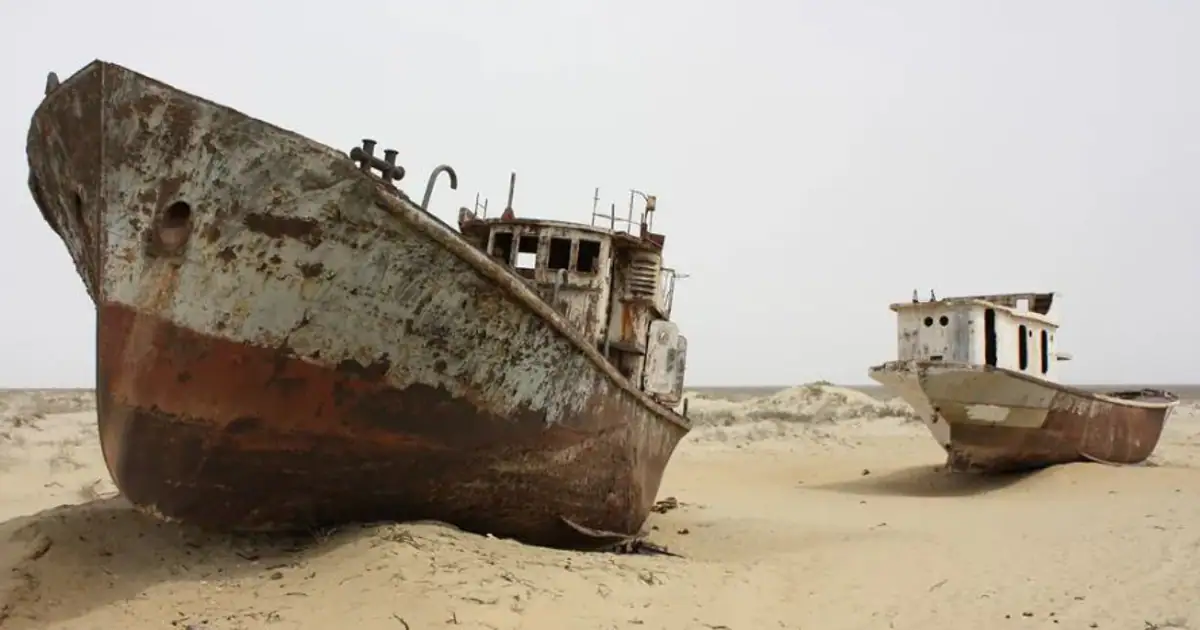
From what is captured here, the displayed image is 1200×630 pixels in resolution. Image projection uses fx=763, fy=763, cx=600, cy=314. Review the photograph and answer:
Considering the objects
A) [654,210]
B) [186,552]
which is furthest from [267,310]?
[654,210]

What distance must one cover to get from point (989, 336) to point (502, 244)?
768cm

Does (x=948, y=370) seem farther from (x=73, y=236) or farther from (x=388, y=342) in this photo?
(x=73, y=236)

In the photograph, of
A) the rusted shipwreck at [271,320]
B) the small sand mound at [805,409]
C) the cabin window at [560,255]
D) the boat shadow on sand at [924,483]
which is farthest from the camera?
the small sand mound at [805,409]

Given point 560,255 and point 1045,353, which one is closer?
point 560,255

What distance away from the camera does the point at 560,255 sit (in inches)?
283

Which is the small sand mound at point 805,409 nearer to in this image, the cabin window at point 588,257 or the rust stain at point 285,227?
the cabin window at point 588,257

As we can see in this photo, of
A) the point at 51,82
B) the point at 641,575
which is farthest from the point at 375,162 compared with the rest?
the point at 641,575

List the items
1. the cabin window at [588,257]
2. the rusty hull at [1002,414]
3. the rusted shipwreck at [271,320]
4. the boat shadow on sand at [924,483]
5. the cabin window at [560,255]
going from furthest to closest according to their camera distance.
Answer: the boat shadow on sand at [924,483] < the rusty hull at [1002,414] < the cabin window at [560,255] < the cabin window at [588,257] < the rusted shipwreck at [271,320]

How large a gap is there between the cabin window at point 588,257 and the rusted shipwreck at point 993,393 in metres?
5.35

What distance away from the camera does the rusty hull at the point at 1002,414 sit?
10188 mm

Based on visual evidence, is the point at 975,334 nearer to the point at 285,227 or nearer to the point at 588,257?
the point at 588,257

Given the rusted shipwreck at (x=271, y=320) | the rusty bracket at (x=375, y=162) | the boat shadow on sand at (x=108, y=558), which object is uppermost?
the rusty bracket at (x=375, y=162)

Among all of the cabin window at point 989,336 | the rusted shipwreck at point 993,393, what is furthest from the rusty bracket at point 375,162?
the cabin window at point 989,336

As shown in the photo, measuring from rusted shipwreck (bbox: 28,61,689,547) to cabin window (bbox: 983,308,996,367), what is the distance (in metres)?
8.56
